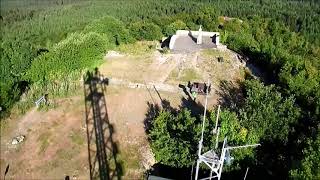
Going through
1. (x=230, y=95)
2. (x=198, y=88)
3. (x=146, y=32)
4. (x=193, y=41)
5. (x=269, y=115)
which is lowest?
(x=230, y=95)

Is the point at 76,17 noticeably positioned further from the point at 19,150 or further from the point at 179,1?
the point at 19,150

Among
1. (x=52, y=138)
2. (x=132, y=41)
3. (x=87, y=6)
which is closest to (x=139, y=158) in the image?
(x=52, y=138)

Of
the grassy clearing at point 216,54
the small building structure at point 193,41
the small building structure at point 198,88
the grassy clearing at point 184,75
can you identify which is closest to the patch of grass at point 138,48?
the small building structure at point 193,41

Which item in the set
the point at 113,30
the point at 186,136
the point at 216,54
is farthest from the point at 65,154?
the point at 113,30

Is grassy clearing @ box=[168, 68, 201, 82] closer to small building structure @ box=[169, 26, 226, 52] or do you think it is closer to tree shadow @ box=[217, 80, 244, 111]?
tree shadow @ box=[217, 80, 244, 111]

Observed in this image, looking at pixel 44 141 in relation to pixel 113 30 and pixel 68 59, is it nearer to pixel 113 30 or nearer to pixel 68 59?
pixel 68 59

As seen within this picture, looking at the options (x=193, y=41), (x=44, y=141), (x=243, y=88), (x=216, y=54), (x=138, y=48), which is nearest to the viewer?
(x=44, y=141)

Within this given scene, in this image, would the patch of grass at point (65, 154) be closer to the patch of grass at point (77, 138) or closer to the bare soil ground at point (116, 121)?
the bare soil ground at point (116, 121)
